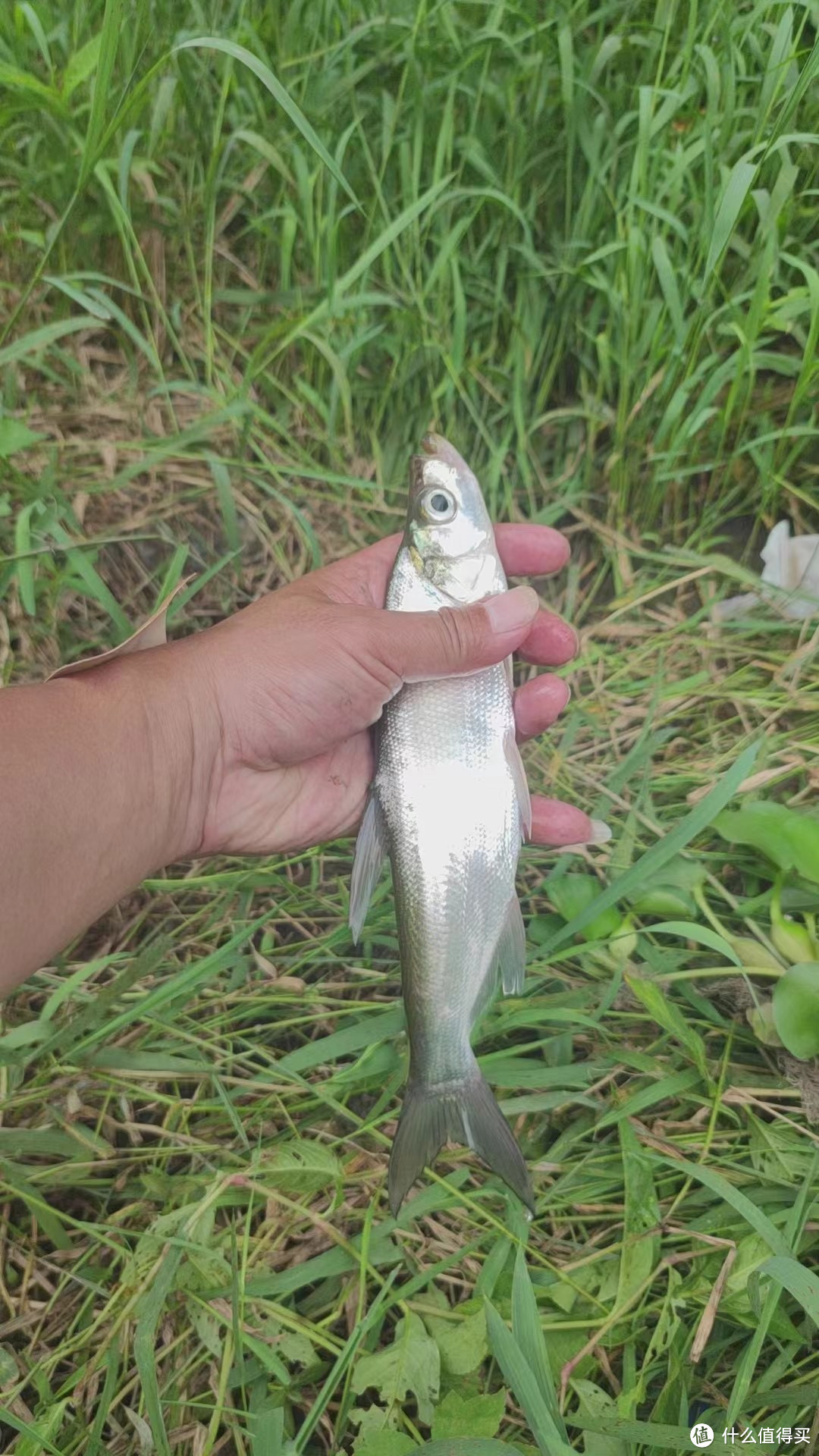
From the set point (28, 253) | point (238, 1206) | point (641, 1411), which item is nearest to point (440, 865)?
point (238, 1206)

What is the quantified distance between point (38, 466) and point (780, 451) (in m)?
2.43

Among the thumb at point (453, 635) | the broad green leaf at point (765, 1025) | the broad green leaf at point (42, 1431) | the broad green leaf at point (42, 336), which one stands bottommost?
the broad green leaf at point (42, 1431)

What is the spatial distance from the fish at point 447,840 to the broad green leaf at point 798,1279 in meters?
0.48

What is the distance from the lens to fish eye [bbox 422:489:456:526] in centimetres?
223

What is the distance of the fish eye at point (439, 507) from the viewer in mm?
2234

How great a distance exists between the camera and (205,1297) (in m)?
1.90

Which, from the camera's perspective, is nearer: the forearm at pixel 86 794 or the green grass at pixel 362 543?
the forearm at pixel 86 794

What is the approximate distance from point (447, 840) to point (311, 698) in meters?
0.47

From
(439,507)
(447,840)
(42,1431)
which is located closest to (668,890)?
(447,840)

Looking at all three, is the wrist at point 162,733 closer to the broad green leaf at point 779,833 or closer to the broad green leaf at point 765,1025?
the broad green leaf at point 779,833

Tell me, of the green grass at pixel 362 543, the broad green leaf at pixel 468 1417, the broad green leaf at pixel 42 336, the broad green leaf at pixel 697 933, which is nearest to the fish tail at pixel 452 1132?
the green grass at pixel 362 543

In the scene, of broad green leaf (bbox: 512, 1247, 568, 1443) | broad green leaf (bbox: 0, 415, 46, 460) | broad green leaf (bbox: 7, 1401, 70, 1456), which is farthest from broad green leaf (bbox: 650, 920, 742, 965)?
broad green leaf (bbox: 0, 415, 46, 460)

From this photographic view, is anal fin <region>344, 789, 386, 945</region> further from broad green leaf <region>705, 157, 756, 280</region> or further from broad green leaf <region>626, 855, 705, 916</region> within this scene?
broad green leaf <region>705, 157, 756, 280</region>

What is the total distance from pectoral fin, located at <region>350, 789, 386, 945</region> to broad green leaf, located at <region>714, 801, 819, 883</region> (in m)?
0.88
